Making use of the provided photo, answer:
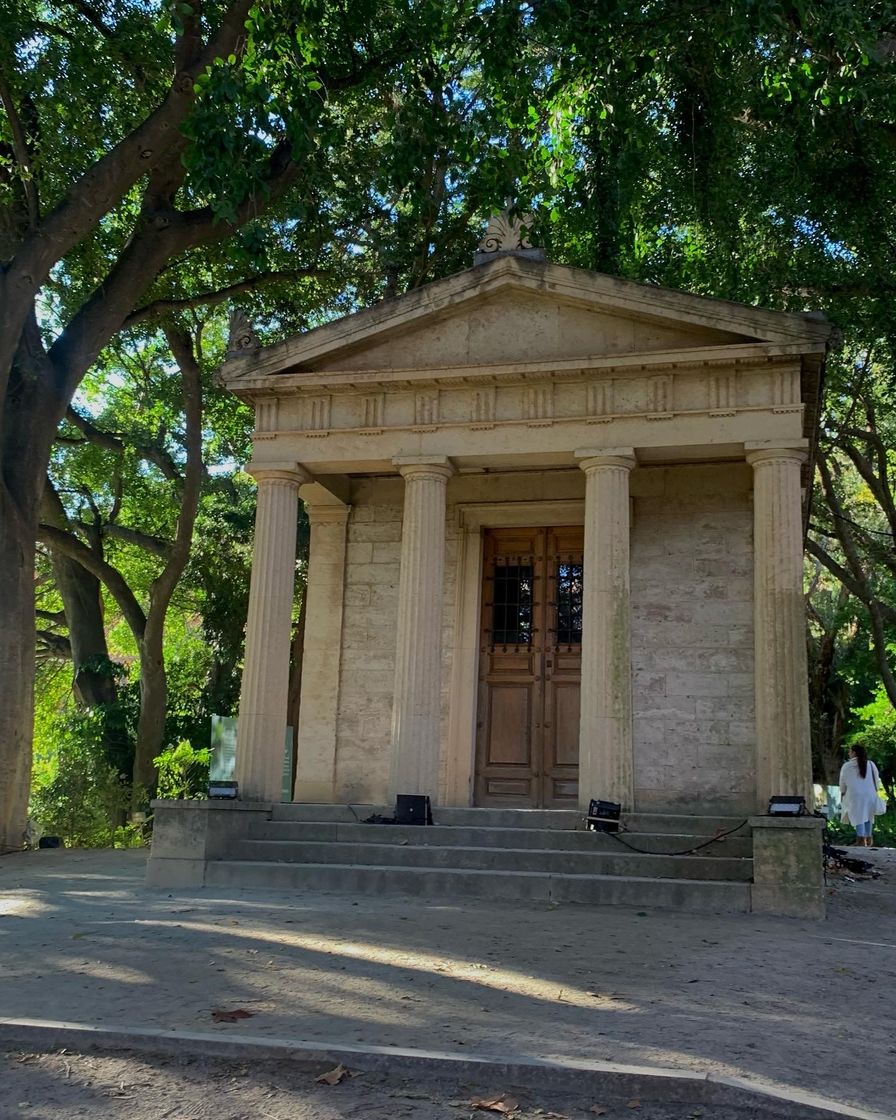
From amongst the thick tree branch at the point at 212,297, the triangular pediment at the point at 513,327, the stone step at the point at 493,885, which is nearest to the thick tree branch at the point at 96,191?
the triangular pediment at the point at 513,327

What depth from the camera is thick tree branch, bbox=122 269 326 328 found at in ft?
56.3

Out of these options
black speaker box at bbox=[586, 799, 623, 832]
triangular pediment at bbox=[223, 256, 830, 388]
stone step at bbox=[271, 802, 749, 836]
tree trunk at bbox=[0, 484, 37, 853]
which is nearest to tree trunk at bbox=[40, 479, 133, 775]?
tree trunk at bbox=[0, 484, 37, 853]

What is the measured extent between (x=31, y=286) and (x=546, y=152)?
255 inches

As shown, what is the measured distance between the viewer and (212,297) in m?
17.8

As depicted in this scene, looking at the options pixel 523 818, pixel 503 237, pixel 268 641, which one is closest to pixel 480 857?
pixel 523 818

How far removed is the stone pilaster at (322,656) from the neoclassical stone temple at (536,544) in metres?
0.03

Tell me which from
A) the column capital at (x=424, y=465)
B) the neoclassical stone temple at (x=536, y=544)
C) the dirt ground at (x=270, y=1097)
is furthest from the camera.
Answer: the column capital at (x=424, y=465)

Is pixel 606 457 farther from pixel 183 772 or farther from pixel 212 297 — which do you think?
pixel 183 772

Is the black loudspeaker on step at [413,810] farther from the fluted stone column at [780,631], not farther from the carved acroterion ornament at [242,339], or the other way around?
the carved acroterion ornament at [242,339]

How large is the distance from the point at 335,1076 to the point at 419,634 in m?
7.90

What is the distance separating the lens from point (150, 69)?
14.4 m

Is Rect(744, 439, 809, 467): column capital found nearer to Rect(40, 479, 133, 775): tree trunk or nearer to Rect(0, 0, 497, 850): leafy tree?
Rect(0, 0, 497, 850): leafy tree

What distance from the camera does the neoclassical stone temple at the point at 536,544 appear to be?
11727mm

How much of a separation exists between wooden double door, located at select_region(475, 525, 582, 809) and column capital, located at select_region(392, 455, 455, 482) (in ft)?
6.99
